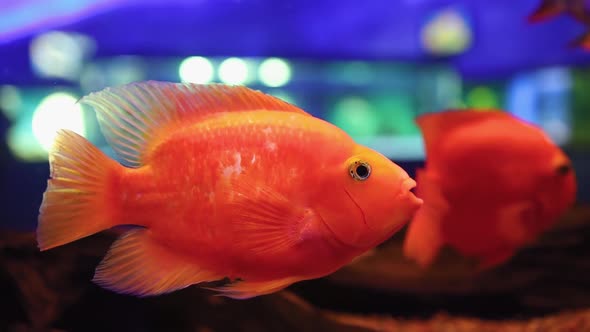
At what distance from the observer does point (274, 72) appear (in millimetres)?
6031

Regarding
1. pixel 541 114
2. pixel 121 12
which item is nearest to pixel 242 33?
pixel 121 12

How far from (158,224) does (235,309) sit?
0.84 m

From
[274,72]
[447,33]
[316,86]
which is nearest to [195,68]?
[274,72]

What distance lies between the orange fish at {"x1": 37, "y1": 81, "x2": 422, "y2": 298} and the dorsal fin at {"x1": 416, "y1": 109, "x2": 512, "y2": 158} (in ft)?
4.18

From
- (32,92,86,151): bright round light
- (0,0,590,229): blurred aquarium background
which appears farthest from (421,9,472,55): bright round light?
(32,92,86,151): bright round light

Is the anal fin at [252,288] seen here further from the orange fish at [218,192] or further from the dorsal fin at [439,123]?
the dorsal fin at [439,123]

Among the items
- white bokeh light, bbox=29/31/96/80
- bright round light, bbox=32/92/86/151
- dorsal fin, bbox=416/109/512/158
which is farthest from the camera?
white bokeh light, bbox=29/31/96/80

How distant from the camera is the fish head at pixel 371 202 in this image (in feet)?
3.88

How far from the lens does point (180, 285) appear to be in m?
1.31

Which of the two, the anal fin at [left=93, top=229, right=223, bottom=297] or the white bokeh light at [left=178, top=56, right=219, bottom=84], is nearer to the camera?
the anal fin at [left=93, top=229, right=223, bottom=297]

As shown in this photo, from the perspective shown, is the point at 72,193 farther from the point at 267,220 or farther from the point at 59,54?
the point at 59,54

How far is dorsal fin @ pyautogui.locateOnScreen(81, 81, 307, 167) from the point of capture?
137 centimetres

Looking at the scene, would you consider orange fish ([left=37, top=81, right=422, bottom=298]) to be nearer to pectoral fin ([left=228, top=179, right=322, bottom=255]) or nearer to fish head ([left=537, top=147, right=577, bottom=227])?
pectoral fin ([left=228, top=179, right=322, bottom=255])

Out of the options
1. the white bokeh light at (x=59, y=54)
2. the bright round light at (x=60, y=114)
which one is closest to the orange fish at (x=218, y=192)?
the bright round light at (x=60, y=114)
